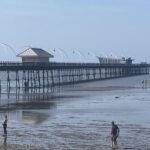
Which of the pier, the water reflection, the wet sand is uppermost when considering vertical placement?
the pier

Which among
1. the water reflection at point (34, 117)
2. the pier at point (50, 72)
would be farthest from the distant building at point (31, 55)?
the water reflection at point (34, 117)

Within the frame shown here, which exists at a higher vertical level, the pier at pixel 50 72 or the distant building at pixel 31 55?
the distant building at pixel 31 55

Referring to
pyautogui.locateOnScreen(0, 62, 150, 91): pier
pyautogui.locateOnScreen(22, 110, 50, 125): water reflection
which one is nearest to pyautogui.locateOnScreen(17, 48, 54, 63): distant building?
pyautogui.locateOnScreen(0, 62, 150, 91): pier

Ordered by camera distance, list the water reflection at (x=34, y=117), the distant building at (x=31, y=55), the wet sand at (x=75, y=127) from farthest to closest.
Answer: the distant building at (x=31, y=55) → the water reflection at (x=34, y=117) → the wet sand at (x=75, y=127)

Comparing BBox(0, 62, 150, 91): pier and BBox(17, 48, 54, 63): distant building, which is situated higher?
BBox(17, 48, 54, 63): distant building

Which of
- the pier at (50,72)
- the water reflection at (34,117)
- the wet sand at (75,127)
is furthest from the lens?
the pier at (50,72)

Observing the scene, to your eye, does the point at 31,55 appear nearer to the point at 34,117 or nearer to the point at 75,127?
the point at 34,117

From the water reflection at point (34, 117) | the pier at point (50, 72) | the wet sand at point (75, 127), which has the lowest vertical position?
the water reflection at point (34, 117)

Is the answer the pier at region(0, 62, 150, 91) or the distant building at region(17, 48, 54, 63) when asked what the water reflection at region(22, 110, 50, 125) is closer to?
the pier at region(0, 62, 150, 91)

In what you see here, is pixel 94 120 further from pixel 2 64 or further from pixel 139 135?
pixel 2 64

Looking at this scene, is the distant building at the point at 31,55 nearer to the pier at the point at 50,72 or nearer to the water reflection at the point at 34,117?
the pier at the point at 50,72

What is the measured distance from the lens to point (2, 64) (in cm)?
5725

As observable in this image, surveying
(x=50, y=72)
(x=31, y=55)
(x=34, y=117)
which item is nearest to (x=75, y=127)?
(x=34, y=117)

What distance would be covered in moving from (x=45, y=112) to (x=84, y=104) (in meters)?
6.55
